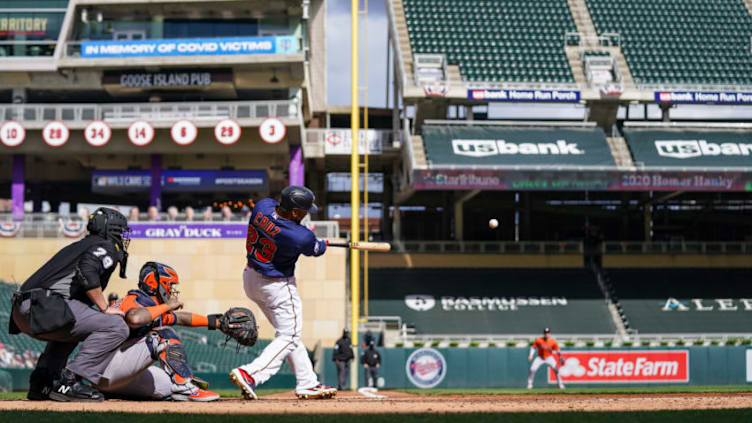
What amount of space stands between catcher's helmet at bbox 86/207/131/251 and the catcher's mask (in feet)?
2.76

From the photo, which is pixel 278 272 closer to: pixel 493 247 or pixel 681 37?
pixel 493 247

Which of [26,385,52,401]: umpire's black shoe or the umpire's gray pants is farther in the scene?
[26,385,52,401]: umpire's black shoe

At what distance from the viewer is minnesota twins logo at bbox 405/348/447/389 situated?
2402 cm

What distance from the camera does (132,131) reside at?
31.3 meters

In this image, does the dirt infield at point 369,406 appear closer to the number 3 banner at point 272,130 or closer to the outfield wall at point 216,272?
the outfield wall at point 216,272

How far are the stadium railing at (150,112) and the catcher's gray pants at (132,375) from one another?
24.8 metres

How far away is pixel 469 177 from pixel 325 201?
11810mm

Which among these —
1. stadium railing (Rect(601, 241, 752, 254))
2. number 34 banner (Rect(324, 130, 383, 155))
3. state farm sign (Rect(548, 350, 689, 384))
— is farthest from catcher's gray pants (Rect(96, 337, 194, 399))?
stadium railing (Rect(601, 241, 752, 254))

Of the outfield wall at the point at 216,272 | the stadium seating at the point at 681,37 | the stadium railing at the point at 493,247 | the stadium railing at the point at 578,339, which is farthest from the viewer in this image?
the stadium seating at the point at 681,37

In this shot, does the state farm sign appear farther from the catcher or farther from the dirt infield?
the catcher

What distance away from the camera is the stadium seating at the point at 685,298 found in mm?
30219

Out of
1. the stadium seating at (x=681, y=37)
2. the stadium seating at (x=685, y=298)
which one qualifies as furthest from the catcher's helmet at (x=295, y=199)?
the stadium seating at (x=681, y=37)

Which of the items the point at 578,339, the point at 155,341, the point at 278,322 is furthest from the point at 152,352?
the point at 578,339

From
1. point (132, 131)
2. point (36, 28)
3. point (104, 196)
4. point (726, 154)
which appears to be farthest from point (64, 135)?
point (726, 154)
